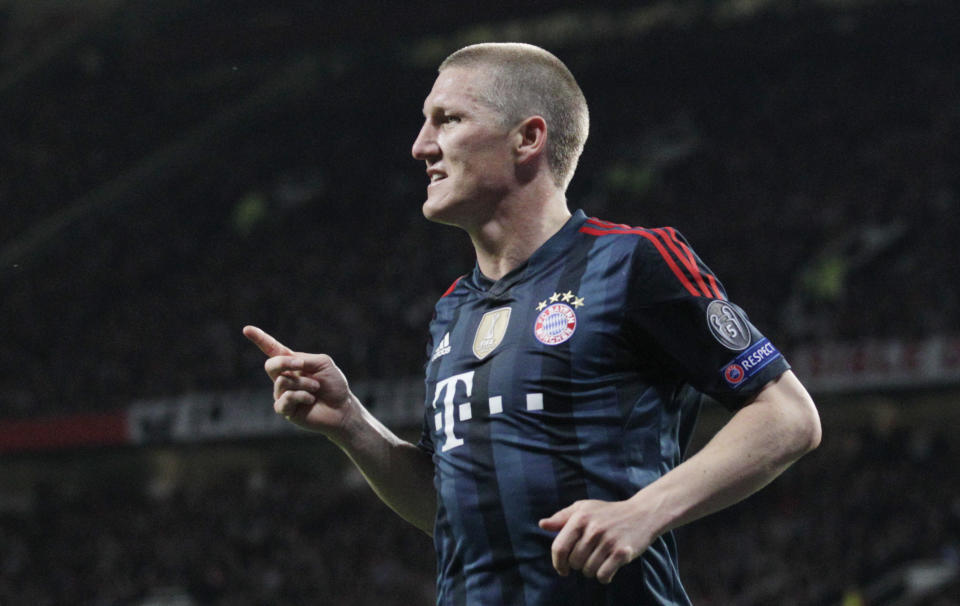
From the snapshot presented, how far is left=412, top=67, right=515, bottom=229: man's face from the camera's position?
293cm

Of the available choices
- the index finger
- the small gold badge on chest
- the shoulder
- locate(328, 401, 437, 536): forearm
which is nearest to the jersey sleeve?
the shoulder

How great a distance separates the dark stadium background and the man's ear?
37.4ft

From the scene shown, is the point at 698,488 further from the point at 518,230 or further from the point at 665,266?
the point at 518,230

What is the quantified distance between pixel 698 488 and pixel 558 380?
389 mm

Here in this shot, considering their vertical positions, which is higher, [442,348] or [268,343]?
[268,343]

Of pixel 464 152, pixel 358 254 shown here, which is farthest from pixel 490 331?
pixel 358 254

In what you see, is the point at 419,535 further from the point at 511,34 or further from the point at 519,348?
the point at 519,348

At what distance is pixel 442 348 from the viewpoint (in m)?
3.07

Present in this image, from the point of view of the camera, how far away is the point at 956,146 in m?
20.8

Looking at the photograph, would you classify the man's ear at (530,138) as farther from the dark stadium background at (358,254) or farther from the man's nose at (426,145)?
the dark stadium background at (358,254)

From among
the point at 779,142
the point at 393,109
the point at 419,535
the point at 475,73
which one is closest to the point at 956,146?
the point at 779,142

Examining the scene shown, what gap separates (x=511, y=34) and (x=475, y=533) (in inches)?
1043

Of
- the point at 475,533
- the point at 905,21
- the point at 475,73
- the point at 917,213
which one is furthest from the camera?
the point at 905,21

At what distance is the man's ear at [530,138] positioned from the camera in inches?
116
